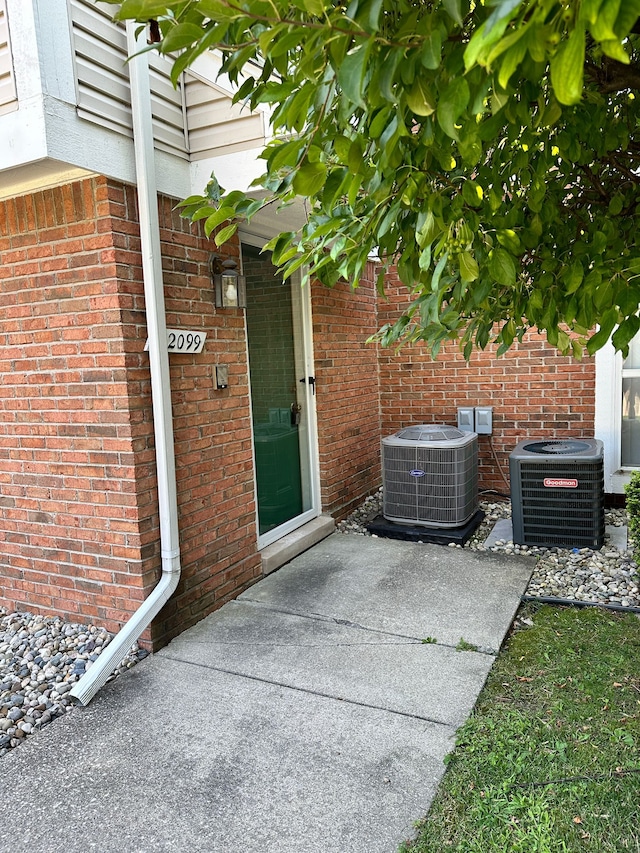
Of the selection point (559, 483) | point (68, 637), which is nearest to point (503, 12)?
point (68, 637)

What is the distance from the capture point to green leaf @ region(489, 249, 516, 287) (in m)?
1.28

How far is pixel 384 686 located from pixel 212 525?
4.69ft

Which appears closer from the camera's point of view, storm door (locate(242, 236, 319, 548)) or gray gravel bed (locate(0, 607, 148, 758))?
gray gravel bed (locate(0, 607, 148, 758))

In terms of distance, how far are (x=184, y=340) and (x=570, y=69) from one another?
282 centimetres

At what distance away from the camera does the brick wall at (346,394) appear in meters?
5.18

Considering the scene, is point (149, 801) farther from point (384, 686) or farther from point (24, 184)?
point (24, 184)

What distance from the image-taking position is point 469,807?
197cm

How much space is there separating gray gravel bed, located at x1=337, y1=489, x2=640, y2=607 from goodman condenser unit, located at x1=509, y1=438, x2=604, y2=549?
0.35 feet

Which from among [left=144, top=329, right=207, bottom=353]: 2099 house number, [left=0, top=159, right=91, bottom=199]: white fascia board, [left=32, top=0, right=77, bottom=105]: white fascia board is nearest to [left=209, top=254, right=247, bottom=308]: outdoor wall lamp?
[left=144, top=329, right=207, bottom=353]: 2099 house number

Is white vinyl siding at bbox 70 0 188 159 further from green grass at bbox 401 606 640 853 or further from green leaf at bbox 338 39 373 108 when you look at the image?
green grass at bbox 401 606 640 853

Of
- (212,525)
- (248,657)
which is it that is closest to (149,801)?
(248,657)

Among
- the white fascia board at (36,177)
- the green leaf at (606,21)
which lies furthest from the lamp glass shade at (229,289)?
the green leaf at (606,21)

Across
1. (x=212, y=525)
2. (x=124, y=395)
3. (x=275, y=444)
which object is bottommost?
(x=212, y=525)

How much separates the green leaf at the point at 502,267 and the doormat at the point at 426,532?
3.69m
